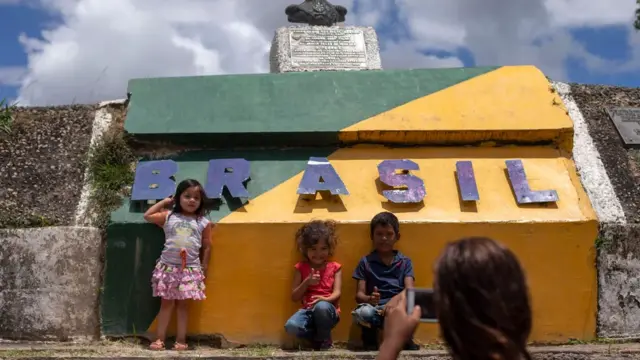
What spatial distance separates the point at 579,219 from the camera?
185 inches

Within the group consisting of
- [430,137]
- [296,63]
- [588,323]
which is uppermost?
[296,63]

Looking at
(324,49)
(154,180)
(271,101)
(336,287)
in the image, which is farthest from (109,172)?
(324,49)

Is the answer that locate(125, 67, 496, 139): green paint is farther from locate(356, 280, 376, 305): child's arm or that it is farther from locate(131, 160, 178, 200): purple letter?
locate(356, 280, 376, 305): child's arm

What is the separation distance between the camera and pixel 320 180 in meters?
4.91

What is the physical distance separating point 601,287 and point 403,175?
1475 mm

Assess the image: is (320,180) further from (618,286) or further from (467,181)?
(618,286)

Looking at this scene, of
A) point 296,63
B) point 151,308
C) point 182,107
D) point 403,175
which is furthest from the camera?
point 296,63

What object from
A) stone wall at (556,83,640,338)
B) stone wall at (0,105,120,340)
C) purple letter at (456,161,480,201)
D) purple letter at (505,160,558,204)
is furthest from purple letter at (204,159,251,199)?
stone wall at (556,83,640,338)

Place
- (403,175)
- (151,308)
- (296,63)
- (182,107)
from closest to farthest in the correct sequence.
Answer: (151,308) → (403,175) → (182,107) → (296,63)

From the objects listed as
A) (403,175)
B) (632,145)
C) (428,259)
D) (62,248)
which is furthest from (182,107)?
(632,145)

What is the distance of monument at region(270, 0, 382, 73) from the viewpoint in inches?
306

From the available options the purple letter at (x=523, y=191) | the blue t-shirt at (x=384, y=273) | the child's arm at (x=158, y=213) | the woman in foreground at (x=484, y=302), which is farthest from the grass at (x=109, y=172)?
the woman in foreground at (x=484, y=302)

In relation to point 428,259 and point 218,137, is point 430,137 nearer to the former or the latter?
point 428,259

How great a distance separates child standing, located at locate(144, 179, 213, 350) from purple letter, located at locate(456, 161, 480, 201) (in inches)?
67.1
